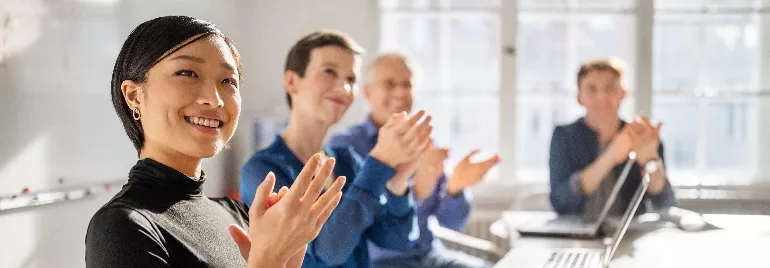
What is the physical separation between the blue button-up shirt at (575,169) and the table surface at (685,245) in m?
0.17

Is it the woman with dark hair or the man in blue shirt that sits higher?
the woman with dark hair

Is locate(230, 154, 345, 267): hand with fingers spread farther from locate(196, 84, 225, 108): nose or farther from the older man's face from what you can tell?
the older man's face

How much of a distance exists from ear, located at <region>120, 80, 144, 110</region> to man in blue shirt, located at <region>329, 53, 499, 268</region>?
150 centimetres

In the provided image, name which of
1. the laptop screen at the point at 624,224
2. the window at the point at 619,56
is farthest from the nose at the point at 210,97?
the window at the point at 619,56

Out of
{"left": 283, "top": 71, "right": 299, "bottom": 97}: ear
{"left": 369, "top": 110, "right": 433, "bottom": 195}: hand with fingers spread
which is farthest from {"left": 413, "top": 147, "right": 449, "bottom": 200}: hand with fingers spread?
{"left": 369, "top": 110, "right": 433, "bottom": 195}: hand with fingers spread

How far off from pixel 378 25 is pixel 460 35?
0.41 meters

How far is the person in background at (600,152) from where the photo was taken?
2.50 meters

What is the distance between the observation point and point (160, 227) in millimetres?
880

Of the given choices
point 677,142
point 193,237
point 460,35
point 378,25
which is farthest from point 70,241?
point 677,142

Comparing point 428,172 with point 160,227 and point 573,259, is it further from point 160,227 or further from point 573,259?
point 160,227

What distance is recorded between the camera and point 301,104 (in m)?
1.85

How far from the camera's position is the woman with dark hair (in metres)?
0.85

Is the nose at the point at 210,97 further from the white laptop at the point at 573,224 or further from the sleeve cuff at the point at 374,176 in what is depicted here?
the white laptop at the point at 573,224

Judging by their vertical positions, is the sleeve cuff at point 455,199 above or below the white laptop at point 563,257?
below
